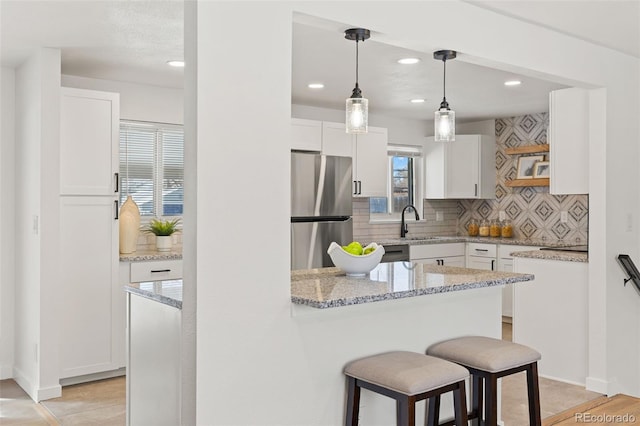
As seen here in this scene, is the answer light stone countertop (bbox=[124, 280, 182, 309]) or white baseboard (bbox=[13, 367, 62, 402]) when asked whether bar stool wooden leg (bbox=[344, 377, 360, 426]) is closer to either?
light stone countertop (bbox=[124, 280, 182, 309])

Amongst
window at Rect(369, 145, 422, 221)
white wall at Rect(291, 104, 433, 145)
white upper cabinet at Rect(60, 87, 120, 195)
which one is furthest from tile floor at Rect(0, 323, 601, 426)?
white wall at Rect(291, 104, 433, 145)

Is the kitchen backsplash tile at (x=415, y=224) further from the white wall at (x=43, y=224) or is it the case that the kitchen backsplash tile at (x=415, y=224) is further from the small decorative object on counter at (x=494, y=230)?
the white wall at (x=43, y=224)

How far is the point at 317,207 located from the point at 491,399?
3045 mm

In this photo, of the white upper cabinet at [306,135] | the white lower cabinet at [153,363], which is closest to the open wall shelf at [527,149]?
the white upper cabinet at [306,135]

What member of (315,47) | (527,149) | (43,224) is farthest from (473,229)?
(43,224)

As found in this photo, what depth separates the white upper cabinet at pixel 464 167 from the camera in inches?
273

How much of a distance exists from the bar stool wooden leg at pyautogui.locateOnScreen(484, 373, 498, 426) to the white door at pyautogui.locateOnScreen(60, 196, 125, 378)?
2830 mm

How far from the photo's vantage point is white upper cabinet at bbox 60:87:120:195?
13.9 ft

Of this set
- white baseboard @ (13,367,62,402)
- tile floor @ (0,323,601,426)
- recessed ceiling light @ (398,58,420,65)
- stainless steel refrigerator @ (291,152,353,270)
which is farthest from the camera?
stainless steel refrigerator @ (291,152,353,270)

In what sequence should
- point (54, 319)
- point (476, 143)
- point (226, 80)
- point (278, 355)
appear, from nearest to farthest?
point (226, 80) → point (278, 355) → point (54, 319) → point (476, 143)

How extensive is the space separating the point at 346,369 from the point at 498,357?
684 millimetres

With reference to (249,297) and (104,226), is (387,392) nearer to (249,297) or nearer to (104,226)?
(249,297)

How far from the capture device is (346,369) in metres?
2.61

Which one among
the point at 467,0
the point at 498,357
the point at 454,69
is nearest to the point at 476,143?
the point at 454,69
